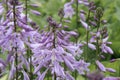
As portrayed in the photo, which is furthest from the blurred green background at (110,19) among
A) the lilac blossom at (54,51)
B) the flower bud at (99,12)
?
the lilac blossom at (54,51)

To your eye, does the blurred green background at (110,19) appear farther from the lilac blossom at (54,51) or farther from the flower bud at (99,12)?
the lilac blossom at (54,51)

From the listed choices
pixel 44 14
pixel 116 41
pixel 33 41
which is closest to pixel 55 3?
pixel 44 14

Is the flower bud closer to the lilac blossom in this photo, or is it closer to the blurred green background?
the lilac blossom

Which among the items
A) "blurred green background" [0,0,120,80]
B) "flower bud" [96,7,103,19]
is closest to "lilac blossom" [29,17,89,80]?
"flower bud" [96,7,103,19]

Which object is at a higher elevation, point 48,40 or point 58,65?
point 48,40

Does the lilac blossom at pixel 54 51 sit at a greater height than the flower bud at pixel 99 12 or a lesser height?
lesser

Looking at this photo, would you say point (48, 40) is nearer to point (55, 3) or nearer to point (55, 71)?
point (55, 71)

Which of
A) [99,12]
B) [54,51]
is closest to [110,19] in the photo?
[99,12]

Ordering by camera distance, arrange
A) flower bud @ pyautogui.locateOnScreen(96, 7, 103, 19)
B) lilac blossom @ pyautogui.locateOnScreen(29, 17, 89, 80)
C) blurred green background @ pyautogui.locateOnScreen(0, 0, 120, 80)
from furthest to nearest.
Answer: blurred green background @ pyautogui.locateOnScreen(0, 0, 120, 80), flower bud @ pyautogui.locateOnScreen(96, 7, 103, 19), lilac blossom @ pyautogui.locateOnScreen(29, 17, 89, 80)

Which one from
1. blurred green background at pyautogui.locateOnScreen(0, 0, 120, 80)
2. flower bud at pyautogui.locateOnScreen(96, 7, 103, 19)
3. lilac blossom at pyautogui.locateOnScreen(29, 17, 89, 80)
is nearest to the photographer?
lilac blossom at pyautogui.locateOnScreen(29, 17, 89, 80)

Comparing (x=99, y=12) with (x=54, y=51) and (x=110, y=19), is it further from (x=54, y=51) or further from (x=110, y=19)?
(x=110, y=19)

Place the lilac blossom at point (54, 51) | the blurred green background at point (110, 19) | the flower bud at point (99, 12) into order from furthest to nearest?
1. the blurred green background at point (110, 19)
2. the flower bud at point (99, 12)
3. the lilac blossom at point (54, 51)
